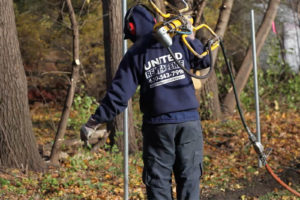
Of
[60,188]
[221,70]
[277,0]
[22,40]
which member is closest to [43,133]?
[22,40]

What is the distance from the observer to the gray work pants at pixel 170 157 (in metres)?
3.29

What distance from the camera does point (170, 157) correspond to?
3328 mm

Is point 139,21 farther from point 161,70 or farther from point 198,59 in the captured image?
point 198,59

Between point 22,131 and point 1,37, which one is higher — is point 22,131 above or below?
below

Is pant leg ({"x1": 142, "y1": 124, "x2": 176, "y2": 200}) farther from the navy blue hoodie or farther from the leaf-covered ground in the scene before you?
the leaf-covered ground

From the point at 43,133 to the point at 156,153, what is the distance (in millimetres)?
6274

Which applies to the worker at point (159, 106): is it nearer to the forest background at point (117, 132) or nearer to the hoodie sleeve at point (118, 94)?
the hoodie sleeve at point (118, 94)

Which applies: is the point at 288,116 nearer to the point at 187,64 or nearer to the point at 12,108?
the point at 12,108

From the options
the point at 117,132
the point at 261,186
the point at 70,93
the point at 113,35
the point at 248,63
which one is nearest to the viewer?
the point at 261,186

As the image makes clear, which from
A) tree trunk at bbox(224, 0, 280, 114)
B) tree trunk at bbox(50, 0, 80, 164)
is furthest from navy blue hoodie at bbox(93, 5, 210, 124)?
tree trunk at bbox(224, 0, 280, 114)

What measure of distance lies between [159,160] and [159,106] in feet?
1.34

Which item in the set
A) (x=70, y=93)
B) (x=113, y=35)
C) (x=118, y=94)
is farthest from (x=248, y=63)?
(x=118, y=94)

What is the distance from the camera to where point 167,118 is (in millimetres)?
3256

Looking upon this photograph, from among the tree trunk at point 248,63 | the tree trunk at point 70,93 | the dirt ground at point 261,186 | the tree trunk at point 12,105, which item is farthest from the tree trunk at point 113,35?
the tree trunk at point 248,63
